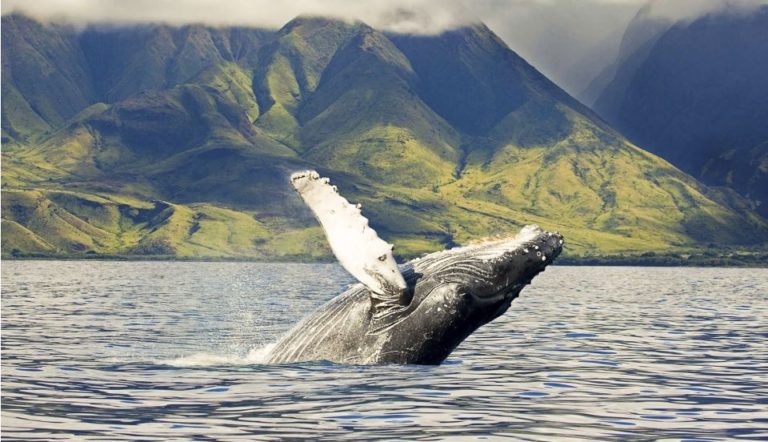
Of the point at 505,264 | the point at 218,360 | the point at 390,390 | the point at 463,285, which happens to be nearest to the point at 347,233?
the point at 463,285

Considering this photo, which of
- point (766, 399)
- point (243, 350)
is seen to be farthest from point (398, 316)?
point (243, 350)

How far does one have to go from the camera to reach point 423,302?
46.8ft

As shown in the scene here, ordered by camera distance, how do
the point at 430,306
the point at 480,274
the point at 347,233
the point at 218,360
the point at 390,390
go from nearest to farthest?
1. the point at 347,233
2. the point at 390,390
3. the point at 430,306
4. the point at 480,274
5. the point at 218,360

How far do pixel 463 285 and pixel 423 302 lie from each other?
0.52m

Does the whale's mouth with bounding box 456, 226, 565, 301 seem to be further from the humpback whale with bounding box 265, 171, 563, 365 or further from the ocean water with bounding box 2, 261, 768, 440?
the ocean water with bounding box 2, 261, 768, 440

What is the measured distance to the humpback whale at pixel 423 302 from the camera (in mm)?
14164

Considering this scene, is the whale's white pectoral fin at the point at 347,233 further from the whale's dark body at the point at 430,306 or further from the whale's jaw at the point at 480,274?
the whale's jaw at the point at 480,274

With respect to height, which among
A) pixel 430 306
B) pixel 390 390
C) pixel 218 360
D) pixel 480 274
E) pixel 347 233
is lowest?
pixel 390 390

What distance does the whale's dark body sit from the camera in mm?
14242

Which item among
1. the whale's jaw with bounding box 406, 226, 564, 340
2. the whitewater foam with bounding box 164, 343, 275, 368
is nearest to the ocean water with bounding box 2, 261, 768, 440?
the whitewater foam with bounding box 164, 343, 275, 368

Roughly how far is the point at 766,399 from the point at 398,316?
4647mm

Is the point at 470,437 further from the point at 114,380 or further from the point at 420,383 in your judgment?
the point at 114,380

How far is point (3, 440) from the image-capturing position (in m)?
10.8

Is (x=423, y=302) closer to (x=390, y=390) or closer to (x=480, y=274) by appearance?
(x=480, y=274)
